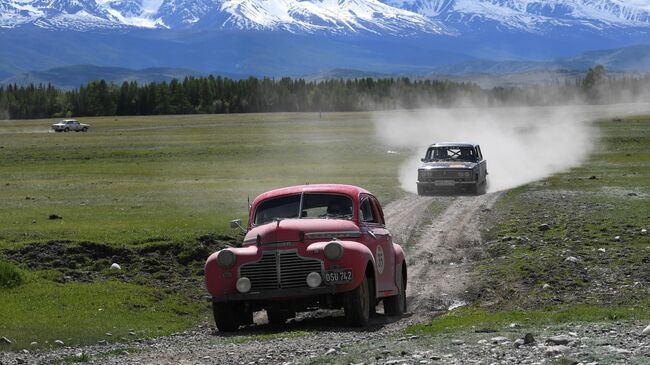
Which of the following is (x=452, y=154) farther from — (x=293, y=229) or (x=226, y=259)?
(x=226, y=259)

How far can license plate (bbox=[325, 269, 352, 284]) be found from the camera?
58.5 feet

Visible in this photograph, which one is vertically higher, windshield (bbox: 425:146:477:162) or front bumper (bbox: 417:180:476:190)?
windshield (bbox: 425:146:477:162)

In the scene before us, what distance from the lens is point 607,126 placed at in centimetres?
11562

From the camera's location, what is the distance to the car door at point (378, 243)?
1962 centimetres

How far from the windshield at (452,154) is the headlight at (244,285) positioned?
3315cm

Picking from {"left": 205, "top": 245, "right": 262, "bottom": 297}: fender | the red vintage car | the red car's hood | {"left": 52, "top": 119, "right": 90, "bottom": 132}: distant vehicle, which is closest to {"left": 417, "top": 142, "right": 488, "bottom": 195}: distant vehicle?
the red vintage car

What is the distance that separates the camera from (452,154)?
51.4 m

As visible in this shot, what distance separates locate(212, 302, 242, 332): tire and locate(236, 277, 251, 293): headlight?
0.62m

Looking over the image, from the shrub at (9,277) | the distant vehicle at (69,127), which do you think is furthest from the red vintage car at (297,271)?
the distant vehicle at (69,127)

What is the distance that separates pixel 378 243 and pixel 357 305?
224 centimetres

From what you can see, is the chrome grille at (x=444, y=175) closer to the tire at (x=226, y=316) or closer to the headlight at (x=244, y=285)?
the tire at (x=226, y=316)

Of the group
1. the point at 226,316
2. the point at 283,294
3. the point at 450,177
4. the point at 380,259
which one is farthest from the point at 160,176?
the point at 283,294

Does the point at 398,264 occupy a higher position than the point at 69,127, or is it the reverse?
the point at 398,264

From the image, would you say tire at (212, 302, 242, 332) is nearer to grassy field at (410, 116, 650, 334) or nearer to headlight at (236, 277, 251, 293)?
headlight at (236, 277, 251, 293)
